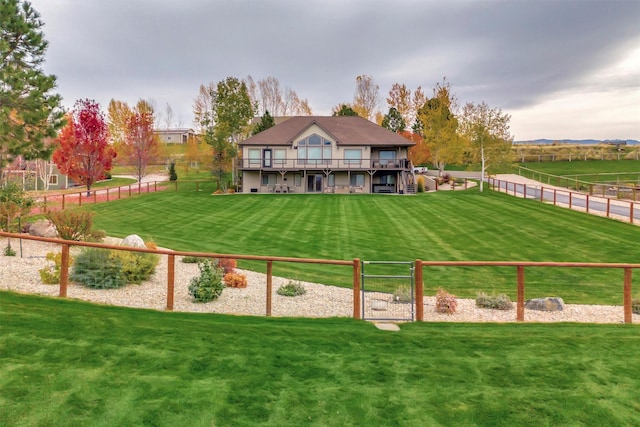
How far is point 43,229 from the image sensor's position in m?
16.7

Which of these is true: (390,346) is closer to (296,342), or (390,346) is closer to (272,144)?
(296,342)

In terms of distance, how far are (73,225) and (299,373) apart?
12750 mm

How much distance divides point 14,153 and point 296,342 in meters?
17.5

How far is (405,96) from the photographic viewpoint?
2859 inches

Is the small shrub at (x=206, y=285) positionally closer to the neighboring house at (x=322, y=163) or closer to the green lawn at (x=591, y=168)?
the neighboring house at (x=322, y=163)

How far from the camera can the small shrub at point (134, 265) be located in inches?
416

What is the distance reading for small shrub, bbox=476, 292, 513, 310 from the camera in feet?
33.1

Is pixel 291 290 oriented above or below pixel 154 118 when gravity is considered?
below

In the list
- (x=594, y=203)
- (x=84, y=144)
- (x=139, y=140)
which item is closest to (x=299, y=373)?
(x=594, y=203)

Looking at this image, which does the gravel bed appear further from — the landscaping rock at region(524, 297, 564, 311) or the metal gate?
the landscaping rock at region(524, 297, 564, 311)

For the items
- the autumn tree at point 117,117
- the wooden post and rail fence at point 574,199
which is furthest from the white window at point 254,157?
the autumn tree at point 117,117

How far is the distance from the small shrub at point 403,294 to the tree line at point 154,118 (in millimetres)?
17160

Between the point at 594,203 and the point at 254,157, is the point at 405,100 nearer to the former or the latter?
the point at 254,157

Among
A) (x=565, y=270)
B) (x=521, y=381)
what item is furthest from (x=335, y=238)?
(x=521, y=381)
